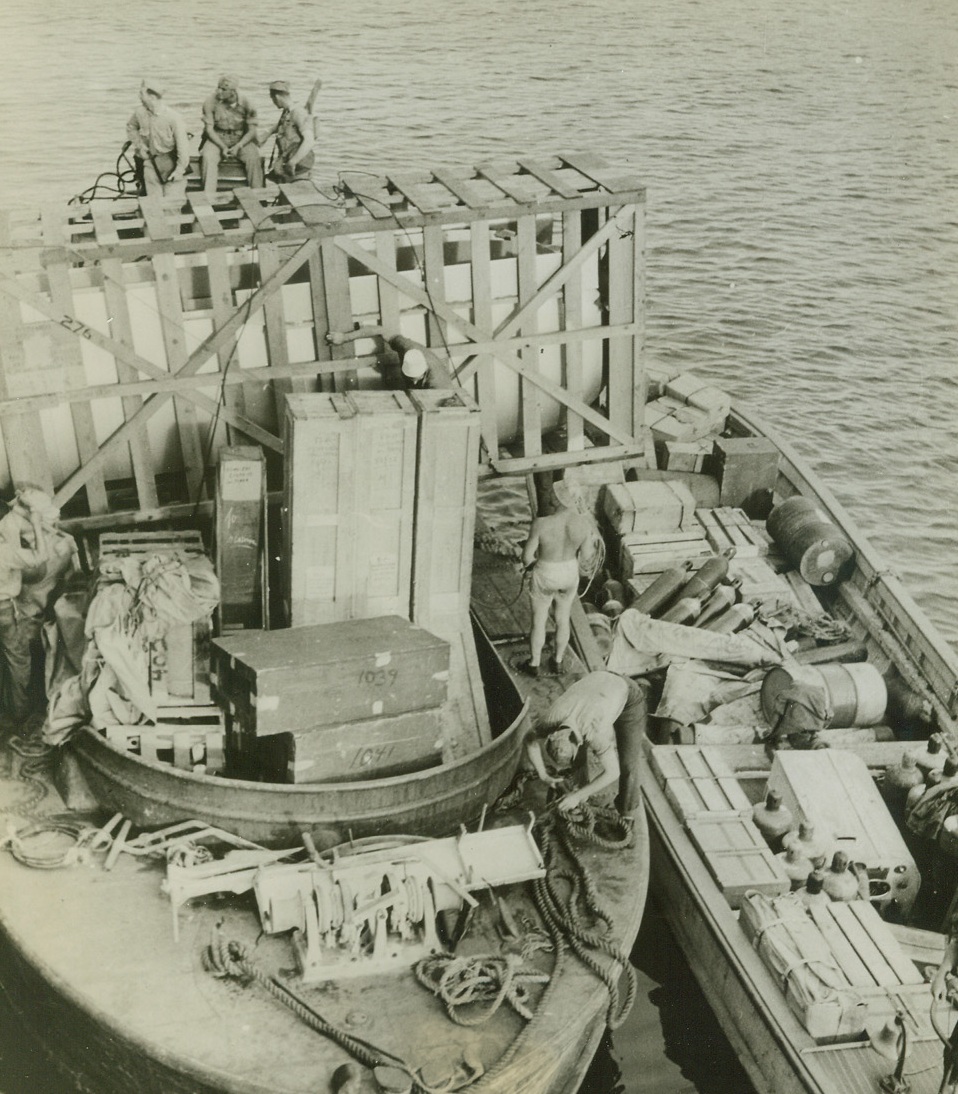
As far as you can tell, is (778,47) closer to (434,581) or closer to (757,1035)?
(434,581)

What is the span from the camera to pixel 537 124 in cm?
2839

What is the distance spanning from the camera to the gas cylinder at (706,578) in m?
11.8

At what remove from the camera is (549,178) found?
1170 centimetres

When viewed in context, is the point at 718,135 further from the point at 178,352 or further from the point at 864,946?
the point at 864,946

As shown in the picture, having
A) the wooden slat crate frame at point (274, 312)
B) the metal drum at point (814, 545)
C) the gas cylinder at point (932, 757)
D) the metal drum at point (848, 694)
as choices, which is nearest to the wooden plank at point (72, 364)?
the wooden slat crate frame at point (274, 312)

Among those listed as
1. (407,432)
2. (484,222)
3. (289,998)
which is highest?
(484,222)

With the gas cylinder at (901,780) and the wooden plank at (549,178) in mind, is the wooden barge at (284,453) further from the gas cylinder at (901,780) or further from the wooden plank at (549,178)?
the gas cylinder at (901,780)

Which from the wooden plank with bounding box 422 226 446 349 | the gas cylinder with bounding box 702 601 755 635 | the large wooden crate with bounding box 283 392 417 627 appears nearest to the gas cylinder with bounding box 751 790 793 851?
the gas cylinder with bounding box 702 601 755 635

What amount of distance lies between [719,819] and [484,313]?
5.43 metres

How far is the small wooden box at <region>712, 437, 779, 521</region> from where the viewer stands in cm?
1383

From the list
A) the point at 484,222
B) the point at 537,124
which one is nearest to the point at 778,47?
the point at 537,124

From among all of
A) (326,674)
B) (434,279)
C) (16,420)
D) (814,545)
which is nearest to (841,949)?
(326,674)

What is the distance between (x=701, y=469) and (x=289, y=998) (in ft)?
29.7

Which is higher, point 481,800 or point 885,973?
point 481,800
